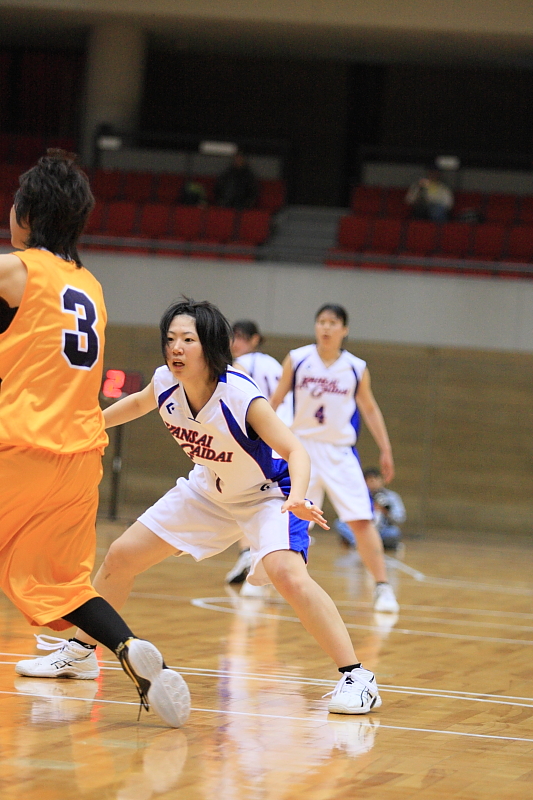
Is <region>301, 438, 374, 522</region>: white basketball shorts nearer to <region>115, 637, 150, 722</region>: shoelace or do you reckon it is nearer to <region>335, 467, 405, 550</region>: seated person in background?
<region>115, 637, 150, 722</region>: shoelace

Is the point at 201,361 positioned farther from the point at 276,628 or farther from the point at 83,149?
the point at 83,149

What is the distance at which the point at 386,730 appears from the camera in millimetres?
3633

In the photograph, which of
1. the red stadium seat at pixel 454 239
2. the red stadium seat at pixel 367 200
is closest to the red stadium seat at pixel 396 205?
the red stadium seat at pixel 367 200

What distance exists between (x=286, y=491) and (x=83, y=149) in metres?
14.0

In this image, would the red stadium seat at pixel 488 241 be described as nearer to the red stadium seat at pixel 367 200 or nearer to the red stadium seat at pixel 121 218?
the red stadium seat at pixel 367 200

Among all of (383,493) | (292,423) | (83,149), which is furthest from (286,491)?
(83,149)

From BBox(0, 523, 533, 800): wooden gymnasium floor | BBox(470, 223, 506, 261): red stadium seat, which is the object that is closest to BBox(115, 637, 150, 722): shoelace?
BBox(0, 523, 533, 800): wooden gymnasium floor

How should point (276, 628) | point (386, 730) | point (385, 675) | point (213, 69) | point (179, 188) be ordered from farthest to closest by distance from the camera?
point (213, 69) → point (179, 188) → point (276, 628) → point (385, 675) → point (386, 730)

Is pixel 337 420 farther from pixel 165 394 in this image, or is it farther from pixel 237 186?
pixel 237 186

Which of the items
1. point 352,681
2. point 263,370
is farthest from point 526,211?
point 352,681

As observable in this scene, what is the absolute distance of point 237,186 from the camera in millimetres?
15812

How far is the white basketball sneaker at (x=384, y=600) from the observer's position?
22.4 ft

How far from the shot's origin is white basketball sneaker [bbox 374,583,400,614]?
6.84 meters

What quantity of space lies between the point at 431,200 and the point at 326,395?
852cm
